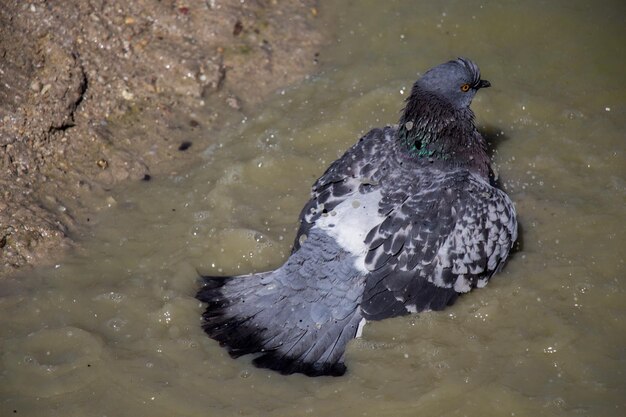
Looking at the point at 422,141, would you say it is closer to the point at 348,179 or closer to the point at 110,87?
the point at 348,179

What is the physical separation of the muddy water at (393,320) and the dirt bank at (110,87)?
0.22m

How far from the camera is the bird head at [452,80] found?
5.26 m

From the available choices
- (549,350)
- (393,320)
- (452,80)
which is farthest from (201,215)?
(549,350)

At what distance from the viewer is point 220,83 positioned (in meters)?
6.68

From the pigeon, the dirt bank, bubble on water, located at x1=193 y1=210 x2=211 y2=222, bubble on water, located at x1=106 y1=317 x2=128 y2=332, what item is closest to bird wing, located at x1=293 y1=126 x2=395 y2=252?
the pigeon

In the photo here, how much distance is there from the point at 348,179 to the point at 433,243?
0.76m

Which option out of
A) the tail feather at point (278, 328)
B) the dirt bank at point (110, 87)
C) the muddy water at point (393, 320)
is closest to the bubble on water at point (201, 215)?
the muddy water at point (393, 320)

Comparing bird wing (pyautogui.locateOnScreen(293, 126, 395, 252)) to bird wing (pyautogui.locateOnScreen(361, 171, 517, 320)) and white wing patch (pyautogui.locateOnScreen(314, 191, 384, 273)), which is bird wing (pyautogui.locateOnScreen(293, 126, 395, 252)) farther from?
bird wing (pyautogui.locateOnScreen(361, 171, 517, 320))

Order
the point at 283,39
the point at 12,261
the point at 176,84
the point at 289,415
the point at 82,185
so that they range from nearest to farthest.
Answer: the point at 289,415 → the point at 12,261 → the point at 82,185 → the point at 176,84 → the point at 283,39

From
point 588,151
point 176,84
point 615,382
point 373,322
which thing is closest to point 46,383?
point 373,322

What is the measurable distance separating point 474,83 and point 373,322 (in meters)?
1.81

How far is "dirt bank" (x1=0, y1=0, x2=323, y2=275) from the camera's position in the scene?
5645 millimetres

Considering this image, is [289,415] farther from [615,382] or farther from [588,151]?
[588,151]

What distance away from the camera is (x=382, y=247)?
4793 millimetres
